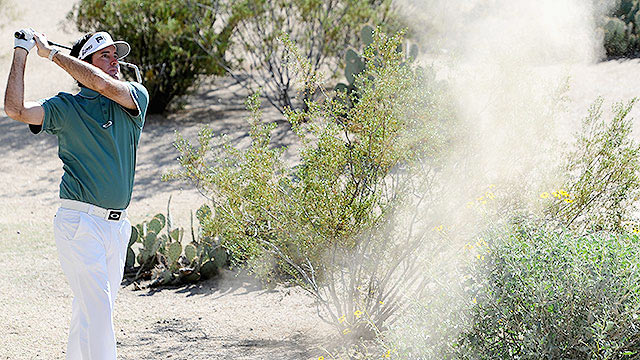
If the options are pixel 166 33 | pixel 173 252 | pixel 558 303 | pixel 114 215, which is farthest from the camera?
pixel 166 33

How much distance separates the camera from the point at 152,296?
19.6ft

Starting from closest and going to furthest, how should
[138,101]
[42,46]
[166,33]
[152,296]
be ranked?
[42,46], [138,101], [152,296], [166,33]

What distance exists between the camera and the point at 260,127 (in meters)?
4.55

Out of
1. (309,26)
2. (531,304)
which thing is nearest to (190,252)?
(531,304)

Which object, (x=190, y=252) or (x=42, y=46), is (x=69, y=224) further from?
(x=190, y=252)

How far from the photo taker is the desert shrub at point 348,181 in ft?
14.1

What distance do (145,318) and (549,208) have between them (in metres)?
2.90

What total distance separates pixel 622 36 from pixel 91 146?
11120 millimetres

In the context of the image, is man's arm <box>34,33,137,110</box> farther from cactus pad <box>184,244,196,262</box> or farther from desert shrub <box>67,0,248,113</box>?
desert shrub <box>67,0,248,113</box>

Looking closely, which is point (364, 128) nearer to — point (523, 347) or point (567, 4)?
point (523, 347)

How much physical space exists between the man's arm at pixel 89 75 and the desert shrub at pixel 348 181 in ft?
3.59

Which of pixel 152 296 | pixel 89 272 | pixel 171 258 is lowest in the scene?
pixel 152 296

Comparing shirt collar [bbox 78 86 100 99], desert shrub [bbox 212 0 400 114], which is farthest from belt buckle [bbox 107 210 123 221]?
desert shrub [bbox 212 0 400 114]

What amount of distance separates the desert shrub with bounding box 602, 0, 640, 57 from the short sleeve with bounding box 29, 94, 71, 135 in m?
11.0
